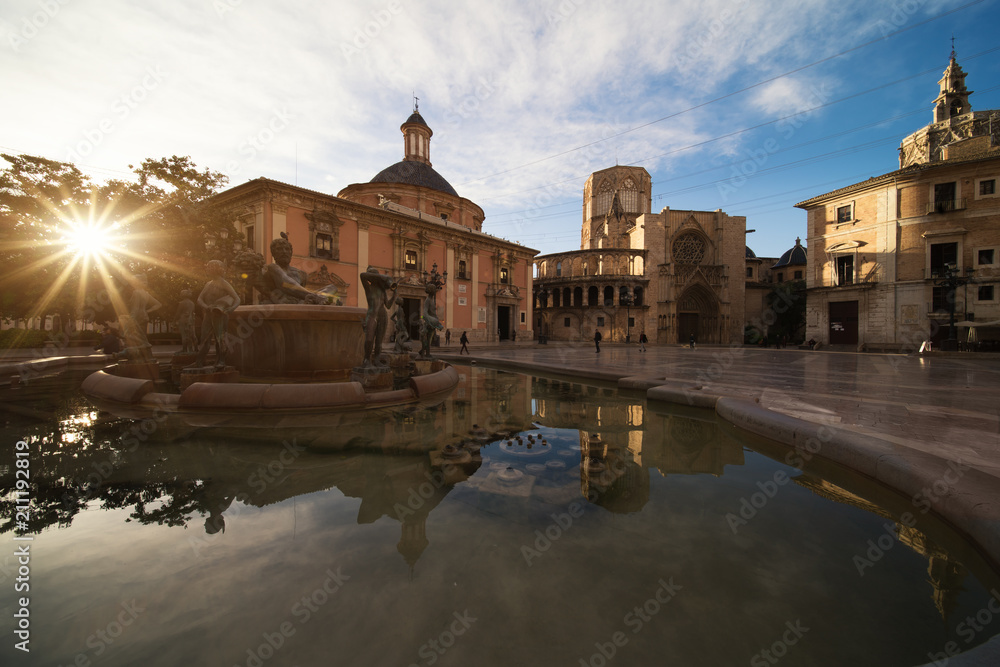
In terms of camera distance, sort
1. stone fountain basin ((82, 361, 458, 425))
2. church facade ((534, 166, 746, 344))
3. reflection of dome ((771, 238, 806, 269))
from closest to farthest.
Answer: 1. stone fountain basin ((82, 361, 458, 425))
2. church facade ((534, 166, 746, 344))
3. reflection of dome ((771, 238, 806, 269))

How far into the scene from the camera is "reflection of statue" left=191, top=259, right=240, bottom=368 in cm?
600

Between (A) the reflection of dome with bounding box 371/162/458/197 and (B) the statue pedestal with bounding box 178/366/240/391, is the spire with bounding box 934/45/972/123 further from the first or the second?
(B) the statue pedestal with bounding box 178/366/240/391

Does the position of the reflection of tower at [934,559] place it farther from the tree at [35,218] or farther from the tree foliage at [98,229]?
the tree at [35,218]

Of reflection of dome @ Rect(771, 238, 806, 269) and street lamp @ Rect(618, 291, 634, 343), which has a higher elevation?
reflection of dome @ Rect(771, 238, 806, 269)

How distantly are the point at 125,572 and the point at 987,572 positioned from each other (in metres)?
4.39

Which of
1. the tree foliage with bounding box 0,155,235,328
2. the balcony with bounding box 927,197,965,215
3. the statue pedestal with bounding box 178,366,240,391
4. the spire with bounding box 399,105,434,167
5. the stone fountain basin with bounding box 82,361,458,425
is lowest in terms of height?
the stone fountain basin with bounding box 82,361,458,425

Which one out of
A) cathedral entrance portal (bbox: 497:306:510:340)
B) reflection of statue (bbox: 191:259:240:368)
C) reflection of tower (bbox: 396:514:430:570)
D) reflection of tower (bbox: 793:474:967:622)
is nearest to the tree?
reflection of statue (bbox: 191:259:240:368)

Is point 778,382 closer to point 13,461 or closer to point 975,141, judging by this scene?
point 13,461

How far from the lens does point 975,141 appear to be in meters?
24.2

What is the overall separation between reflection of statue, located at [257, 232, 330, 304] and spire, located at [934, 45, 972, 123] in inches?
2213

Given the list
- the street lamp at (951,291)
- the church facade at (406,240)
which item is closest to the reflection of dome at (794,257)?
the street lamp at (951,291)

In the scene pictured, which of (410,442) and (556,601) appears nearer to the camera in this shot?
(556,601)

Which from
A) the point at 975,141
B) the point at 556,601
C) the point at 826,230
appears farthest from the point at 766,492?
the point at 975,141

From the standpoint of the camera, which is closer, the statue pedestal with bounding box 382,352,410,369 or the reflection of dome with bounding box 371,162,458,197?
the statue pedestal with bounding box 382,352,410,369
